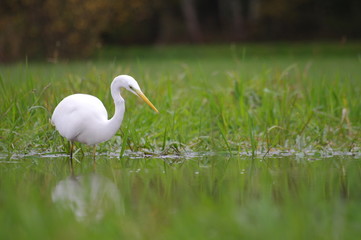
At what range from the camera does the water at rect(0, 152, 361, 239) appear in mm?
4043

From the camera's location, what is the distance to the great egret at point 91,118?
6.68 meters

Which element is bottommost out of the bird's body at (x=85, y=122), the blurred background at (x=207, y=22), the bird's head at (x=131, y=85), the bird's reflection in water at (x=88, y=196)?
the bird's reflection in water at (x=88, y=196)

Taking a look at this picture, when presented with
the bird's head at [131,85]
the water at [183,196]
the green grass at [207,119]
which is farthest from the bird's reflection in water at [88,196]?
the green grass at [207,119]

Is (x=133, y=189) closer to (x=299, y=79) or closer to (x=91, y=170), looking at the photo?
(x=91, y=170)

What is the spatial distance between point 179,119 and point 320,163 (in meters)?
2.05

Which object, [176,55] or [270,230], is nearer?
[270,230]

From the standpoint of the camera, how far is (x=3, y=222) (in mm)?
4312

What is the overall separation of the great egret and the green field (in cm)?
33

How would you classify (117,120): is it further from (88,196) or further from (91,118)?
(88,196)

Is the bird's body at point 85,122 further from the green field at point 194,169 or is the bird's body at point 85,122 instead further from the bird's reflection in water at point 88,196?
the bird's reflection in water at point 88,196

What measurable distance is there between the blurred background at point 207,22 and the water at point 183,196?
65.1 ft

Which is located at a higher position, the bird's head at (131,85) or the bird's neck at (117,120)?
the bird's head at (131,85)

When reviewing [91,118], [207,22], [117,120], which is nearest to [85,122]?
[91,118]

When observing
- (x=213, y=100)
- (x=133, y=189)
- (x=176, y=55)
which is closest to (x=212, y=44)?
(x=176, y=55)
